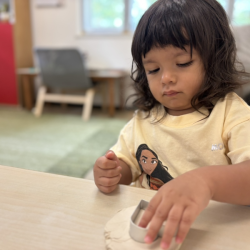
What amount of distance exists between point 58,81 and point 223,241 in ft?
9.12

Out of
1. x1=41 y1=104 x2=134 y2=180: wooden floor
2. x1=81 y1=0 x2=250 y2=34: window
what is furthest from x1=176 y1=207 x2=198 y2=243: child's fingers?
x1=81 y1=0 x2=250 y2=34: window

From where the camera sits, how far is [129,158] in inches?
25.9

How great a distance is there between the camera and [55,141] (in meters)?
2.30

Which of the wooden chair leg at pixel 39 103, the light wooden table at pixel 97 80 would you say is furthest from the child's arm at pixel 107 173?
the wooden chair leg at pixel 39 103

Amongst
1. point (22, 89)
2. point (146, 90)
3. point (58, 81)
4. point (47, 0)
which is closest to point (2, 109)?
point (22, 89)

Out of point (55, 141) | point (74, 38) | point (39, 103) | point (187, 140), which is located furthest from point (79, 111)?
point (187, 140)

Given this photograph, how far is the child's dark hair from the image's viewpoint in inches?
20.5

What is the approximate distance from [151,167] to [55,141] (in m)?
1.80

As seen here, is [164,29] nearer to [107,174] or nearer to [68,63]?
[107,174]

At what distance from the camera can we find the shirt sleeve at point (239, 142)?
18.2 inches

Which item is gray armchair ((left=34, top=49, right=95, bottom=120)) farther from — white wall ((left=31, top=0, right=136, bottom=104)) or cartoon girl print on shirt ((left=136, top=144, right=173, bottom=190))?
cartoon girl print on shirt ((left=136, top=144, right=173, bottom=190))

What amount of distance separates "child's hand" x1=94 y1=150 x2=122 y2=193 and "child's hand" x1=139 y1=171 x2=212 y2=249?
12 centimetres

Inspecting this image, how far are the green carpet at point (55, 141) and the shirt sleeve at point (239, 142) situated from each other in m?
1.28

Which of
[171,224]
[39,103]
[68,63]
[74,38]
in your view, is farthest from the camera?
[74,38]
